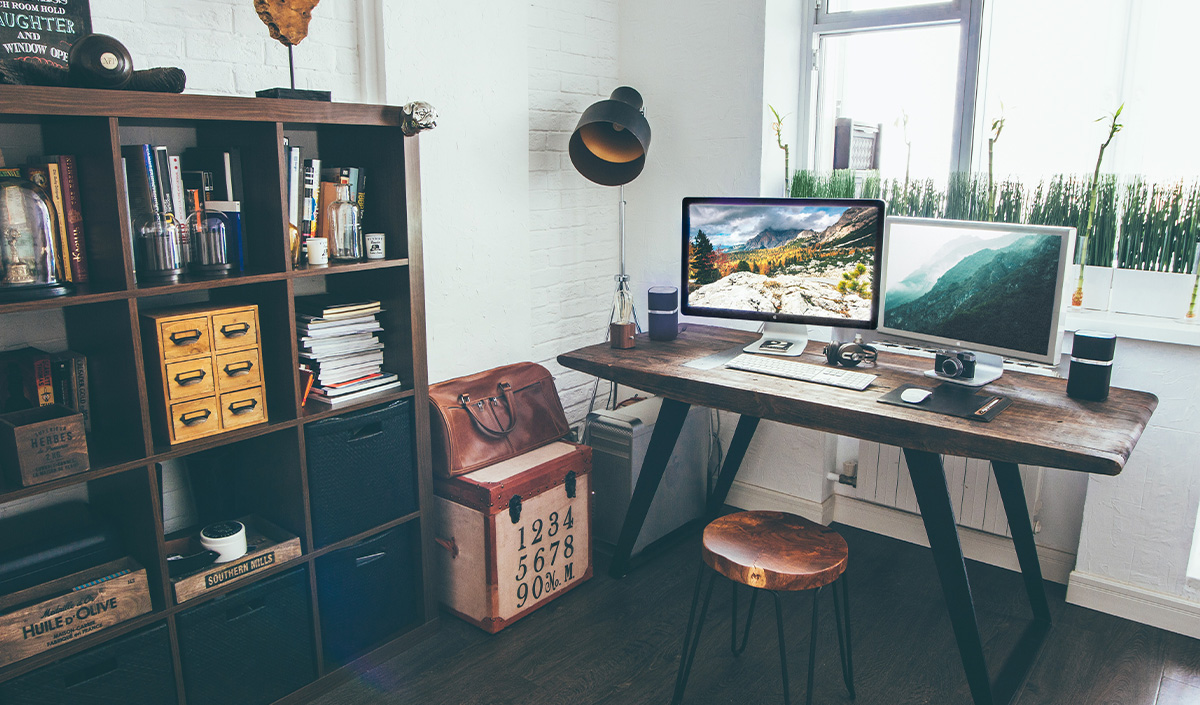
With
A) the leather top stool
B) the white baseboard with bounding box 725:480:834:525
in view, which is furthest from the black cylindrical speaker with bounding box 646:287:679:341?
the leather top stool

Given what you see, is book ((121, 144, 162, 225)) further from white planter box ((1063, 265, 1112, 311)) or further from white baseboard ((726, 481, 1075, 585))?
white planter box ((1063, 265, 1112, 311))

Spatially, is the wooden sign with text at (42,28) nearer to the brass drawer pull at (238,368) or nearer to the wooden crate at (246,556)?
the brass drawer pull at (238,368)

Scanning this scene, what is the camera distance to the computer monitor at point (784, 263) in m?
2.53

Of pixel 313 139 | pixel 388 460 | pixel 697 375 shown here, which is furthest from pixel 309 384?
pixel 697 375

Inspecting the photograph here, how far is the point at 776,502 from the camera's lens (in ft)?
10.8

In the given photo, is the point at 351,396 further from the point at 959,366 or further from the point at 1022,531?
the point at 1022,531

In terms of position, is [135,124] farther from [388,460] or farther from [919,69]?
[919,69]

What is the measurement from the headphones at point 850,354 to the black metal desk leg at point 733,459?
445 millimetres

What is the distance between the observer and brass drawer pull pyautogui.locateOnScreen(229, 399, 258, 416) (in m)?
2.04

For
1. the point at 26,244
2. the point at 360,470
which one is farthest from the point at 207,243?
the point at 360,470

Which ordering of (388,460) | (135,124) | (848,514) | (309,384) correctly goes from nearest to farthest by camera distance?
(135,124)
(309,384)
(388,460)
(848,514)

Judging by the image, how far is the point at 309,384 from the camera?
2193mm

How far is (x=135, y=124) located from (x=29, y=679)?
1.26m

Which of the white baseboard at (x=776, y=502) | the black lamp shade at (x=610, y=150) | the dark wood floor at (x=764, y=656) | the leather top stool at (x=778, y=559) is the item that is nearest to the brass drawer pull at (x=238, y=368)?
the dark wood floor at (x=764, y=656)
